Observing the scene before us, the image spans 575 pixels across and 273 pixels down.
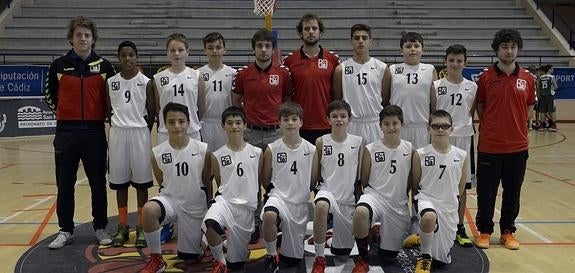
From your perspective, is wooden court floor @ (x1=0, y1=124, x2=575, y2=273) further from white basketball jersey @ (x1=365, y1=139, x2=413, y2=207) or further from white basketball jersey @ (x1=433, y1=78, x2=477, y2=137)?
white basketball jersey @ (x1=433, y1=78, x2=477, y2=137)

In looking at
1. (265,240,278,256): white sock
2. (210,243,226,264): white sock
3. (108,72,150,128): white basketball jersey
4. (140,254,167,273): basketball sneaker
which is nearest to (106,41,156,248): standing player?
(108,72,150,128): white basketball jersey

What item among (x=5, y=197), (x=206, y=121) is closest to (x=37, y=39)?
(x=5, y=197)

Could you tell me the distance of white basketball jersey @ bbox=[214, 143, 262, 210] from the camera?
4227 millimetres

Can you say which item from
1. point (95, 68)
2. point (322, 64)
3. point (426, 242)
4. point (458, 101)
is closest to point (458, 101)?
point (458, 101)

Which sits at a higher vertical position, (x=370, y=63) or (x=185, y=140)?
(x=370, y=63)

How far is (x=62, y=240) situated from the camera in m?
4.75

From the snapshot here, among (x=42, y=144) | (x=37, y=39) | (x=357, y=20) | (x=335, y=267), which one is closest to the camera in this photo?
(x=335, y=267)

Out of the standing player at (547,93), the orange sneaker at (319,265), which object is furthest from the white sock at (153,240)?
the standing player at (547,93)

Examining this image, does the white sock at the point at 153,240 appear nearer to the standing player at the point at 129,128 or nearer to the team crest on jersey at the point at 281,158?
the standing player at the point at 129,128

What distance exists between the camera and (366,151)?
173 inches

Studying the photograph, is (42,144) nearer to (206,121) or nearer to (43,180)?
(43,180)

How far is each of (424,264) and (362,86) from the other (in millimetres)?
1611

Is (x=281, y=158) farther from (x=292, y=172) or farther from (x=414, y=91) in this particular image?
(x=414, y=91)

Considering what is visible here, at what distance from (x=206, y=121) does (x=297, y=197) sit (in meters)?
1.23
